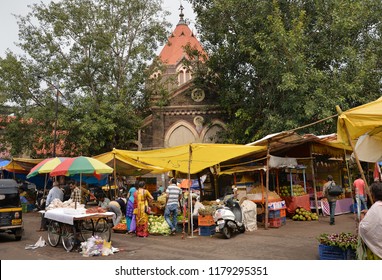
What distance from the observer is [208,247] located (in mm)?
8812

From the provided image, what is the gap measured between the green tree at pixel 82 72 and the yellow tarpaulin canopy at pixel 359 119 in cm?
1775

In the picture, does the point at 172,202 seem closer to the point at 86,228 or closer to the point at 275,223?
the point at 86,228

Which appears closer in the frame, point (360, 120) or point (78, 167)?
point (360, 120)

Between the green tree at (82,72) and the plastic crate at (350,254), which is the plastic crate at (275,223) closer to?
the plastic crate at (350,254)

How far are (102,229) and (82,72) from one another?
56.6ft

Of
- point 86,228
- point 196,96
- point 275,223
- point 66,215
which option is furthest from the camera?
point 196,96

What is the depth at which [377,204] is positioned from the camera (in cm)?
423

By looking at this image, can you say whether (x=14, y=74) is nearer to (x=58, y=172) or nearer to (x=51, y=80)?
(x=51, y=80)

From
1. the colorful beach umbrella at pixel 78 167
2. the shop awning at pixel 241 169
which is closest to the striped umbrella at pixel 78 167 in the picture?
the colorful beach umbrella at pixel 78 167

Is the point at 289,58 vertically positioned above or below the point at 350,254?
above

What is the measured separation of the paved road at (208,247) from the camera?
305 inches

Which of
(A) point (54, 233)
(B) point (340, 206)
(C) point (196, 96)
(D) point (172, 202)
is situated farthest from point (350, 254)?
(C) point (196, 96)

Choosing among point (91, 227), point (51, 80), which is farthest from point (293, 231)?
point (51, 80)

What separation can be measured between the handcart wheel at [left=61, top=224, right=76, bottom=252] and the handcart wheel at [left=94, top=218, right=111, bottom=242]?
30.2 inches
